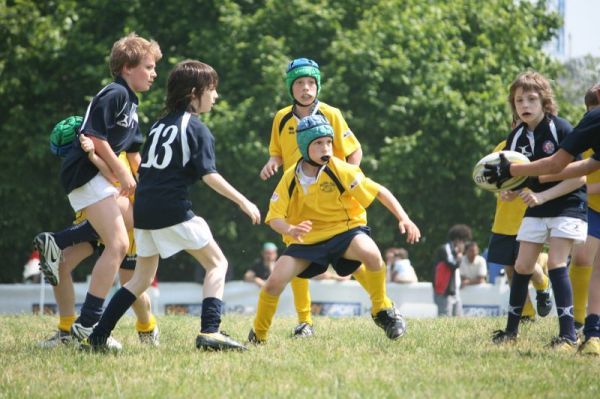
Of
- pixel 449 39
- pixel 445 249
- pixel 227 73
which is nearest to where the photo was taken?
pixel 445 249

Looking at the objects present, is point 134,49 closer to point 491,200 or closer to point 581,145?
point 581,145

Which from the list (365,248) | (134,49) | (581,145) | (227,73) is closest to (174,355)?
(365,248)

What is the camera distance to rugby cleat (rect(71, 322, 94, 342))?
7559 millimetres

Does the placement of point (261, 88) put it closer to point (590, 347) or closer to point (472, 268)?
point (472, 268)

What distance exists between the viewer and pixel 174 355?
23.4ft

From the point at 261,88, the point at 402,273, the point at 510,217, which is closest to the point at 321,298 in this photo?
the point at 402,273

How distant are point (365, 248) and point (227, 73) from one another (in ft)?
50.3

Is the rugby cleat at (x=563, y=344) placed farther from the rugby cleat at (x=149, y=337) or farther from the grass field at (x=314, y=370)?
the rugby cleat at (x=149, y=337)

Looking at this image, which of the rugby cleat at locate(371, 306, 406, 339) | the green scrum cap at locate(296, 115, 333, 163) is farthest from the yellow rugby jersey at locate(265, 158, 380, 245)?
the rugby cleat at locate(371, 306, 406, 339)

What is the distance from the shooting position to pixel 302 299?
29.8 ft

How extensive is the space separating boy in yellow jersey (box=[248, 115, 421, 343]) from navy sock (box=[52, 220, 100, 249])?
4.74ft

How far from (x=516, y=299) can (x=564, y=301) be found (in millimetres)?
500

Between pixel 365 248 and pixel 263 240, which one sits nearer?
pixel 365 248

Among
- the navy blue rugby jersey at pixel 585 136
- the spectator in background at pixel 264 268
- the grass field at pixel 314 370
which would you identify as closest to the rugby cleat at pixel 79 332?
the grass field at pixel 314 370
